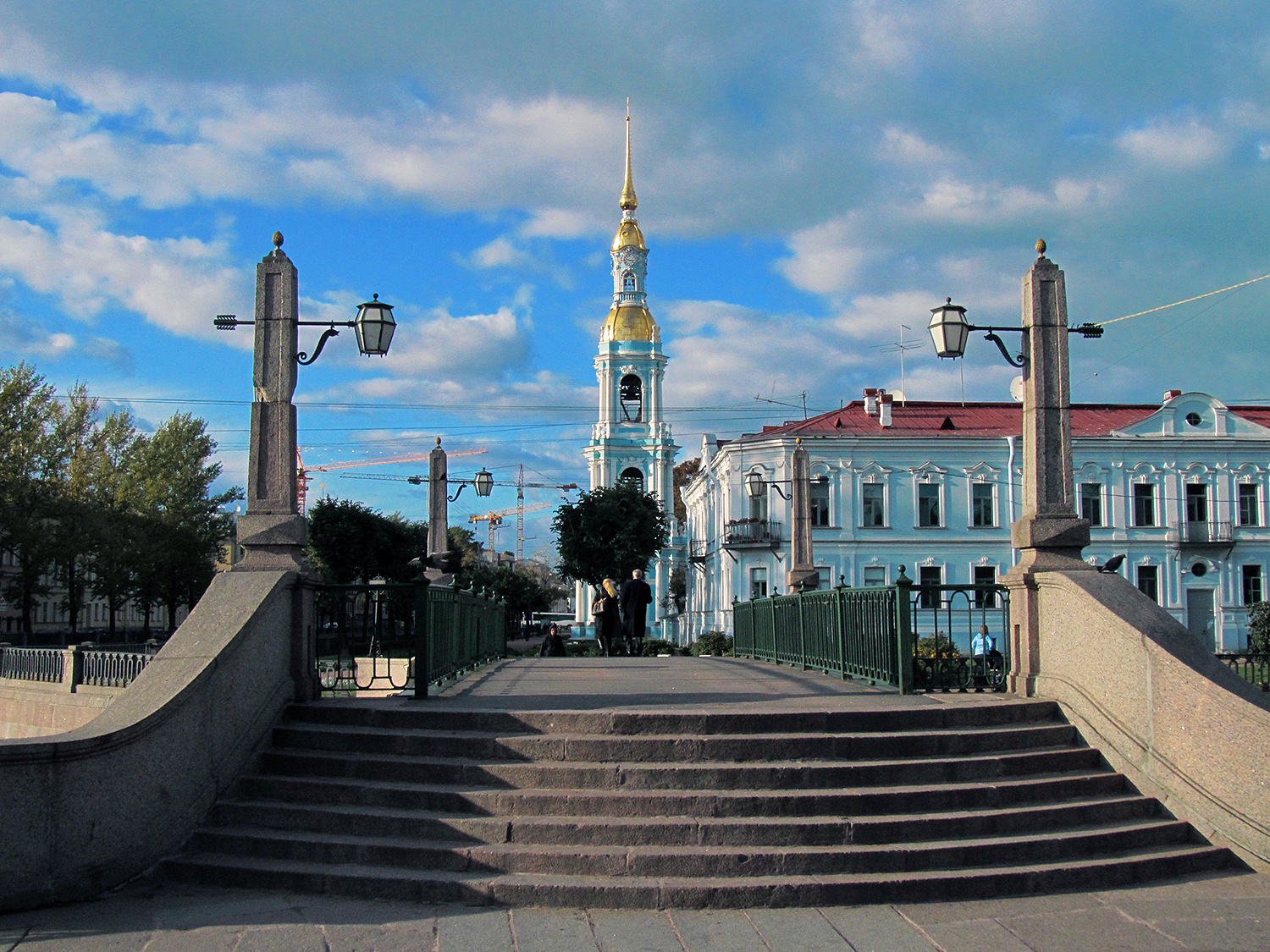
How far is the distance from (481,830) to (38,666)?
22615 mm

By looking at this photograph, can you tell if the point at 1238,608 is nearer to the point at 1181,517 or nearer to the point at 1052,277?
the point at 1181,517

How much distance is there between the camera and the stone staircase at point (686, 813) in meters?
6.40

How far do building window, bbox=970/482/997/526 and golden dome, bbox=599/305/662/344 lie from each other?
32024 millimetres

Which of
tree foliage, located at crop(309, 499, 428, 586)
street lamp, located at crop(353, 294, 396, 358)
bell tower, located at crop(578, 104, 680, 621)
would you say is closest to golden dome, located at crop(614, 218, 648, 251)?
bell tower, located at crop(578, 104, 680, 621)

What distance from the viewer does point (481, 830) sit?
6793mm

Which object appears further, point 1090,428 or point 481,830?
point 1090,428

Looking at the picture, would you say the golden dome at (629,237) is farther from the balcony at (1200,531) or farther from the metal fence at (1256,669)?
the metal fence at (1256,669)

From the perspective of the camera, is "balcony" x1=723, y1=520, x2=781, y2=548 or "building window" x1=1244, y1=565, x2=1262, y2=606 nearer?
"building window" x1=1244, y1=565, x2=1262, y2=606

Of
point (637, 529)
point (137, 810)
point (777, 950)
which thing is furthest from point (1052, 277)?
point (637, 529)

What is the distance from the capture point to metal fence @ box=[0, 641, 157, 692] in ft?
71.1

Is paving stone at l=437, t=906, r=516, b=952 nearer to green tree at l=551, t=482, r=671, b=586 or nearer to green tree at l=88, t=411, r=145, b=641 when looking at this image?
green tree at l=88, t=411, r=145, b=641

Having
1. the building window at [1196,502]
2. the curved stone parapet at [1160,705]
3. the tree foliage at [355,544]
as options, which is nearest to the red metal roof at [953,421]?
the building window at [1196,502]

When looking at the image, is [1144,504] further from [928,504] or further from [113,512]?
[113,512]

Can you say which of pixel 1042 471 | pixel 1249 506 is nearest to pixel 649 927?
pixel 1042 471
